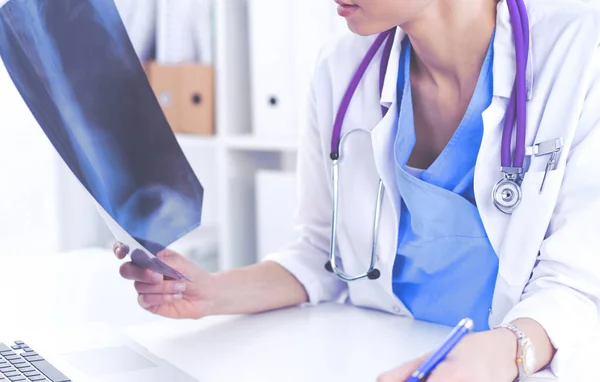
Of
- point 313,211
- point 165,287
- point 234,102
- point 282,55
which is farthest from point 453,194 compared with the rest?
point 234,102

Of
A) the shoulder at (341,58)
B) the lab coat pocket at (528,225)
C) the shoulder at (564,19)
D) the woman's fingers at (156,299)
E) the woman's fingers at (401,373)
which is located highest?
the shoulder at (564,19)

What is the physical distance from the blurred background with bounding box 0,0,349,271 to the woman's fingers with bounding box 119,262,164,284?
995mm

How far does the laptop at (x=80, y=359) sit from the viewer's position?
758 millimetres

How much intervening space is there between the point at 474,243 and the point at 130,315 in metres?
0.66

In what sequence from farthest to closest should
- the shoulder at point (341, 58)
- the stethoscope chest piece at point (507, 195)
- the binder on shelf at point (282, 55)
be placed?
1. the binder on shelf at point (282, 55)
2. the shoulder at point (341, 58)
3. the stethoscope chest piece at point (507, 195)

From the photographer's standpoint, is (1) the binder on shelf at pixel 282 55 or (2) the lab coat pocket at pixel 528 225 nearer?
(2) the lab coat pocket at pixel 528 225

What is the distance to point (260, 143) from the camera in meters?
2.11

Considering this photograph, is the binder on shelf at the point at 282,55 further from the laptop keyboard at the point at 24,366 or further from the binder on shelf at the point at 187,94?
the laptop keyboard at the point at 24,366

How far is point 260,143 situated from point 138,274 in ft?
3.86

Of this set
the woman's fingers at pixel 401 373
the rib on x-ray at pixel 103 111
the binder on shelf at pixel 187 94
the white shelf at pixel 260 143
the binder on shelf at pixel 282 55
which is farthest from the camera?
the binder on shelf at pixel 187 94

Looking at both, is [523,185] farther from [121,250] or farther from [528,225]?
[121,250]

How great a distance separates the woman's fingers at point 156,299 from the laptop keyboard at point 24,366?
7.2 inches

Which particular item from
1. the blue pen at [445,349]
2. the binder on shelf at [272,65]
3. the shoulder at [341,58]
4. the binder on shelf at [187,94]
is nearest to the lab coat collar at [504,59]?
the shoulder at [341,58]

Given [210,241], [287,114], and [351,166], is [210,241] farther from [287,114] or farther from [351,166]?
[351,166]
